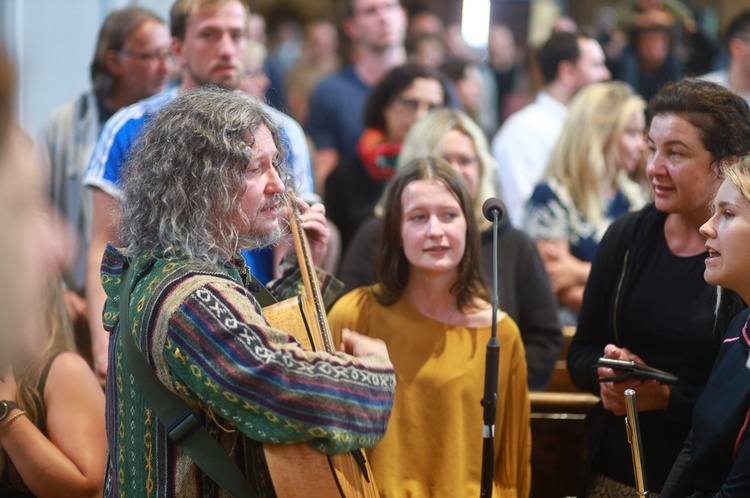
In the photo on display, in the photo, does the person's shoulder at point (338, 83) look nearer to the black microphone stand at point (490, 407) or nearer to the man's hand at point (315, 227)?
the man's hand at point (315, 227)

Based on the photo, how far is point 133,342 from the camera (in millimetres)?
2496

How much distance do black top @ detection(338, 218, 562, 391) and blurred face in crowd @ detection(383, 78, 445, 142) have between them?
1.32 meters

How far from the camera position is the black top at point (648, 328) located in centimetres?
324

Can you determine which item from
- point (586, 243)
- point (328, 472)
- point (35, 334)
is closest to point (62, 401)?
point (328, 472)

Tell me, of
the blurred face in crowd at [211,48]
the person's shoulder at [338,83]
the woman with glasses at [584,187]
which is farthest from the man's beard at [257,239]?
the person's shoulder at [338,83]

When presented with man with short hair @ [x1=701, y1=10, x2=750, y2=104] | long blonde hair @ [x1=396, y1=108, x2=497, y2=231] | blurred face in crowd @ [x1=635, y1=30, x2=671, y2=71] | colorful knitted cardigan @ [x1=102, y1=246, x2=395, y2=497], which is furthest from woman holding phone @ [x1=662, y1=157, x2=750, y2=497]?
blurred face in crowd @ [x1=635, y1=30, x2=671, y2=71]

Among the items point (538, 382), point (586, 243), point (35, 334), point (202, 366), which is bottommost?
point (538, 382)

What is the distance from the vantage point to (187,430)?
2445 mm

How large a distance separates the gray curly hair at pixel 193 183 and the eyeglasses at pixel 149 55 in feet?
7.82

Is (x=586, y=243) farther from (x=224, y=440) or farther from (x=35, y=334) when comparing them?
(x=35, y=334)

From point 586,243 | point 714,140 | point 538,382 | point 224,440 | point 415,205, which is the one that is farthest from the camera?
point 586,243

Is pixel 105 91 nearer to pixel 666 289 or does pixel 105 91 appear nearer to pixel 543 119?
pixel 543 119

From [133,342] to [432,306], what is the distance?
4.67 ft

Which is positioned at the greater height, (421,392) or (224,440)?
(224,440)
